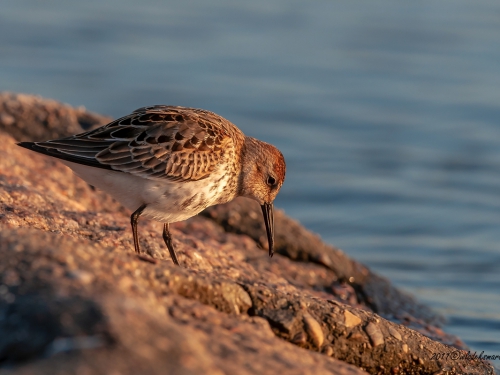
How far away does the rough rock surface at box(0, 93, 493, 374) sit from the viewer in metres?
3.59

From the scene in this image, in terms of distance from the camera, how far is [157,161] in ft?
21.4

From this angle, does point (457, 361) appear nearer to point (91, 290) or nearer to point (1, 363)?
point (91, 290)

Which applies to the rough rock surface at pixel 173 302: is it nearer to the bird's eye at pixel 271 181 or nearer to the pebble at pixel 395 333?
the pebble at pixel 395 333

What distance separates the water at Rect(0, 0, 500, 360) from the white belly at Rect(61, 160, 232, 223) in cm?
350

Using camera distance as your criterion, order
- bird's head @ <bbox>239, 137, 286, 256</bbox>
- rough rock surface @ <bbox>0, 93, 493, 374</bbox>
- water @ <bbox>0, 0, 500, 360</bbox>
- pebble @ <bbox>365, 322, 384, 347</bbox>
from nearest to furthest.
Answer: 1. rough rock surface @ <bbox>0, 93, 493, 374</bbox>
2. pebble @ <bbox>365, 322, 384, 347</bbox>
3. bird's head @ <bbox>239, 137, 286, 256</bbox>
4. water @ <bbox>0, 0, 500, 360</bbox>

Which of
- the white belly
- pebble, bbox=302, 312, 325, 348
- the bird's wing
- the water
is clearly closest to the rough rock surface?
pebble, bbox=302, 312, 325, 348

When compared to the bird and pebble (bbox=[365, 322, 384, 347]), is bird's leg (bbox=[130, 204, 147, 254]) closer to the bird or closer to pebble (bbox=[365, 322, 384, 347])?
the bird

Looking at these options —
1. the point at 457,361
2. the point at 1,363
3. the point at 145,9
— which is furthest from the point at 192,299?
the point at 145,9

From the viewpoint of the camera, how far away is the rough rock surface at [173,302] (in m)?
3.59

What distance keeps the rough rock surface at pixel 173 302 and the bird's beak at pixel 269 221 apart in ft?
0.50

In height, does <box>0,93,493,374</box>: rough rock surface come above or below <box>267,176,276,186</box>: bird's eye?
below

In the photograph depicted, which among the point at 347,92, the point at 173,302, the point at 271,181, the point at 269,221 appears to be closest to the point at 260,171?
the point at 271,181

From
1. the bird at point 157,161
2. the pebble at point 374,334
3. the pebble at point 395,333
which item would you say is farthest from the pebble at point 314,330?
the bird at point 157,161

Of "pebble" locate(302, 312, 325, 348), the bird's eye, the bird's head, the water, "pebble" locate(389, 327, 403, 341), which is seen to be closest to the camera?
"pebble" locate(302, 312, 325, 348)
